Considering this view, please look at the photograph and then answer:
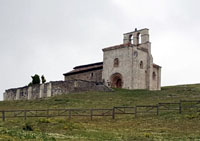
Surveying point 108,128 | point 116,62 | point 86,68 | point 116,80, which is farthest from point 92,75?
point 108,128

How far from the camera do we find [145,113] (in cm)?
3120

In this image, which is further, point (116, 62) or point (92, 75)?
point (92, 75)

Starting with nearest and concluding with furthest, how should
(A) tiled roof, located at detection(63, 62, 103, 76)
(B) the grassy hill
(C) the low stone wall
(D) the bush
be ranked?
(B) the grassy hill, (C) the low stone wall, (D) the bush, (A) tiled roof, located at detection(63, 62, 103, 76)

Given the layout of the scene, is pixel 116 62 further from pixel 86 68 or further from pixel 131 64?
pixel 86 68

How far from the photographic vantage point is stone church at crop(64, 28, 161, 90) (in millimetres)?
54875

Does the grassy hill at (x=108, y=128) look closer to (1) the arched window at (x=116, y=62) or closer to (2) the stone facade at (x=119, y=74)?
(2) the stone facade at (x=119, y=74)

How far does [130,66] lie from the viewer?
54.8m

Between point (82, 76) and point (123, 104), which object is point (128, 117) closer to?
point (123, 104)

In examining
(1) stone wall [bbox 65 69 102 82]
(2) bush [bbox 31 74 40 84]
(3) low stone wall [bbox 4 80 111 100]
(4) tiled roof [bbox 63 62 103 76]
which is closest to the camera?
(3) low stone wall [bbox 4 80 111 100]

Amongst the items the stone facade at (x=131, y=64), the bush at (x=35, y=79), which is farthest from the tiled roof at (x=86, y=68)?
the bush at (x=35, y=79)

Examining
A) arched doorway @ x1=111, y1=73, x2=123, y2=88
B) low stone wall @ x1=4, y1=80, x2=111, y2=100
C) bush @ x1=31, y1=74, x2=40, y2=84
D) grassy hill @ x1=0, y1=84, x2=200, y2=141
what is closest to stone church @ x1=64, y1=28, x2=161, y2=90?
arched doorway @ x1=111, y1=73, x2=123, y2=88

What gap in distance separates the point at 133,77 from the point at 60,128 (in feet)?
106

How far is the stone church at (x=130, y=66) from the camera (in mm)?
54875

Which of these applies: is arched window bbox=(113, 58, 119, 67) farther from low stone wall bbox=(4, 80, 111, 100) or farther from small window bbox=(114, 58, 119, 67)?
low stone wall bbox=(4, 80, 111, 100)
